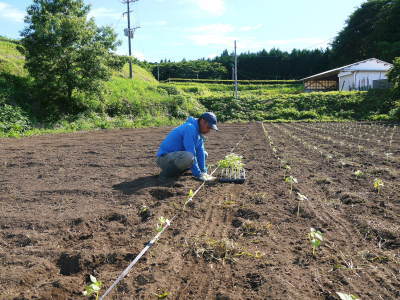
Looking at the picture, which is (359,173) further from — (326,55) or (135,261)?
(326,55)

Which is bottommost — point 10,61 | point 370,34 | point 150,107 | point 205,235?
point 205,235

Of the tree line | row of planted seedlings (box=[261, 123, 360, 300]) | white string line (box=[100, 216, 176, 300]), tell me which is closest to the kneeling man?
row of planted seedlings (box=[261, 123, 360, 300])

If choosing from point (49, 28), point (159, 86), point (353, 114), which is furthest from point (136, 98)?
point (353, 114)

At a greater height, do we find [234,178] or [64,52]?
[64,52]

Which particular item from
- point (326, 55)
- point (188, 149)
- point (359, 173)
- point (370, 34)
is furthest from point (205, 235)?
point (326, 55)

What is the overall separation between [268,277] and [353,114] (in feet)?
81.7

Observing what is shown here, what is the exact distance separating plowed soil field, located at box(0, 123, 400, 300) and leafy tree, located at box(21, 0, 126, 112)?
12.4 metres

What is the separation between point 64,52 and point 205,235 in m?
16.8

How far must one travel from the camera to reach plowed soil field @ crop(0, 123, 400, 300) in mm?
2459

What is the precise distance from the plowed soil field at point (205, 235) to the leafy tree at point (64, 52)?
12.4 m

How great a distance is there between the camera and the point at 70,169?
6.99 m

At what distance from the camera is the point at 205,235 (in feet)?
11.0

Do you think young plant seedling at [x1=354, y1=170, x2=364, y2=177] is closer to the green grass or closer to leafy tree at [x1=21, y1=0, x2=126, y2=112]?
leafy tree at [x1=21, y1=0, x2=126, y2=112]

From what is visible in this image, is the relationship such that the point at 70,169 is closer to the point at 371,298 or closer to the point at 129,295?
the point at 129,295
